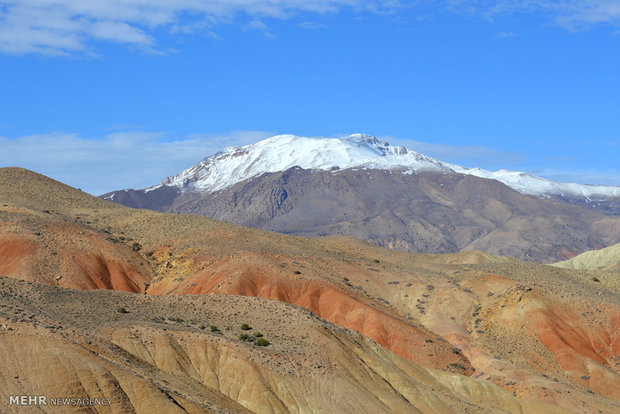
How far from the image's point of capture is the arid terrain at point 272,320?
61.3 meters

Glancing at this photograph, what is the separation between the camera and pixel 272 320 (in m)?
84.1

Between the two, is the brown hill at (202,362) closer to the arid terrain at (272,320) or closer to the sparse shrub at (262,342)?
the arid terrain at (272,320)

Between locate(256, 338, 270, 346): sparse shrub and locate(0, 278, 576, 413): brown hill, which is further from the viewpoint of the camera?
locate(256, 338, 270, 346): sparse shrub

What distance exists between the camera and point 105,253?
4916 inches

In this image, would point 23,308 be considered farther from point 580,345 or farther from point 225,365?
point 580,345

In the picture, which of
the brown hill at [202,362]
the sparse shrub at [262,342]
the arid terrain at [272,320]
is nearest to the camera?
the brown hill at [202,362]

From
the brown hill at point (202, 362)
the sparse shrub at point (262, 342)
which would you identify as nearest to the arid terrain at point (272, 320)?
the brown hill at point (202, 362)

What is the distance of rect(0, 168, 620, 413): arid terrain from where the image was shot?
6128cm

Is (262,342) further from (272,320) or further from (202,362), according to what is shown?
(202,362)

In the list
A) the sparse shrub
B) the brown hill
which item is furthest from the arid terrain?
the sparse shrub

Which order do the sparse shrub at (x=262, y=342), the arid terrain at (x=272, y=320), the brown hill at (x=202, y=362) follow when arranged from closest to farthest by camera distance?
the brown hill at (x=202, y=362)
the arid terrain at (x=272, y=320)
the sparse shrub at (x=262, y=342)

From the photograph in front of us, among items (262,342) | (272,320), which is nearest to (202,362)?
(262,342)

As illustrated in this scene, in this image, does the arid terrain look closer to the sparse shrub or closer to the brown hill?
the brown hill

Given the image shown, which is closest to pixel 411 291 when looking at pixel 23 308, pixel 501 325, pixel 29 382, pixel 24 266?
pixel 501 325
